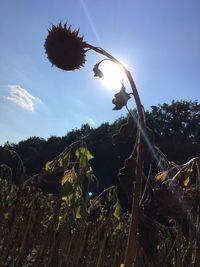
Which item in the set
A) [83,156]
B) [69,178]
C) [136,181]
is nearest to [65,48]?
[136,181]

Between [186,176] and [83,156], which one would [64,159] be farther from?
[186,176]

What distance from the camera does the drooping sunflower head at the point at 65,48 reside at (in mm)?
1063

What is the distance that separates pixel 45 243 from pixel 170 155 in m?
27.3

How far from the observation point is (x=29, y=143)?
48.4m

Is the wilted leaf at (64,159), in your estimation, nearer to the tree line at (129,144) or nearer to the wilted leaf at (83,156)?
the wilted leaf at (83,156)

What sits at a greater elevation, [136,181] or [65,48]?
[65,48]

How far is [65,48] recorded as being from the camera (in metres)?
1.06

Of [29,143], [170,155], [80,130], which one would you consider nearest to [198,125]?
[170,155]

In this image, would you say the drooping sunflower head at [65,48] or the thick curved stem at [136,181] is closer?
the thick curved stem at [136,181]

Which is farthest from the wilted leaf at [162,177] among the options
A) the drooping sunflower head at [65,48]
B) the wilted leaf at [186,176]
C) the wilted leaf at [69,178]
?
the wilted leaf at [69,178]

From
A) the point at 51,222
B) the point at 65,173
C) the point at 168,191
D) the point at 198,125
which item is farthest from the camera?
the point at 198,125

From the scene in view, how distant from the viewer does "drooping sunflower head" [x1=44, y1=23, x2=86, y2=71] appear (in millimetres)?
1063

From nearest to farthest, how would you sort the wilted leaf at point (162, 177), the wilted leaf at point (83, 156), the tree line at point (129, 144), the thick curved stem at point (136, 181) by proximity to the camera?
the thick curved stem at point (136, 181)
the wilted leaf at point (162, 177)
the wilted leaf at point (83, 156)
the tree line at point (129, 144)

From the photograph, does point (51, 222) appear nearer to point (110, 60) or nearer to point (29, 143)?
point (110, 60)
